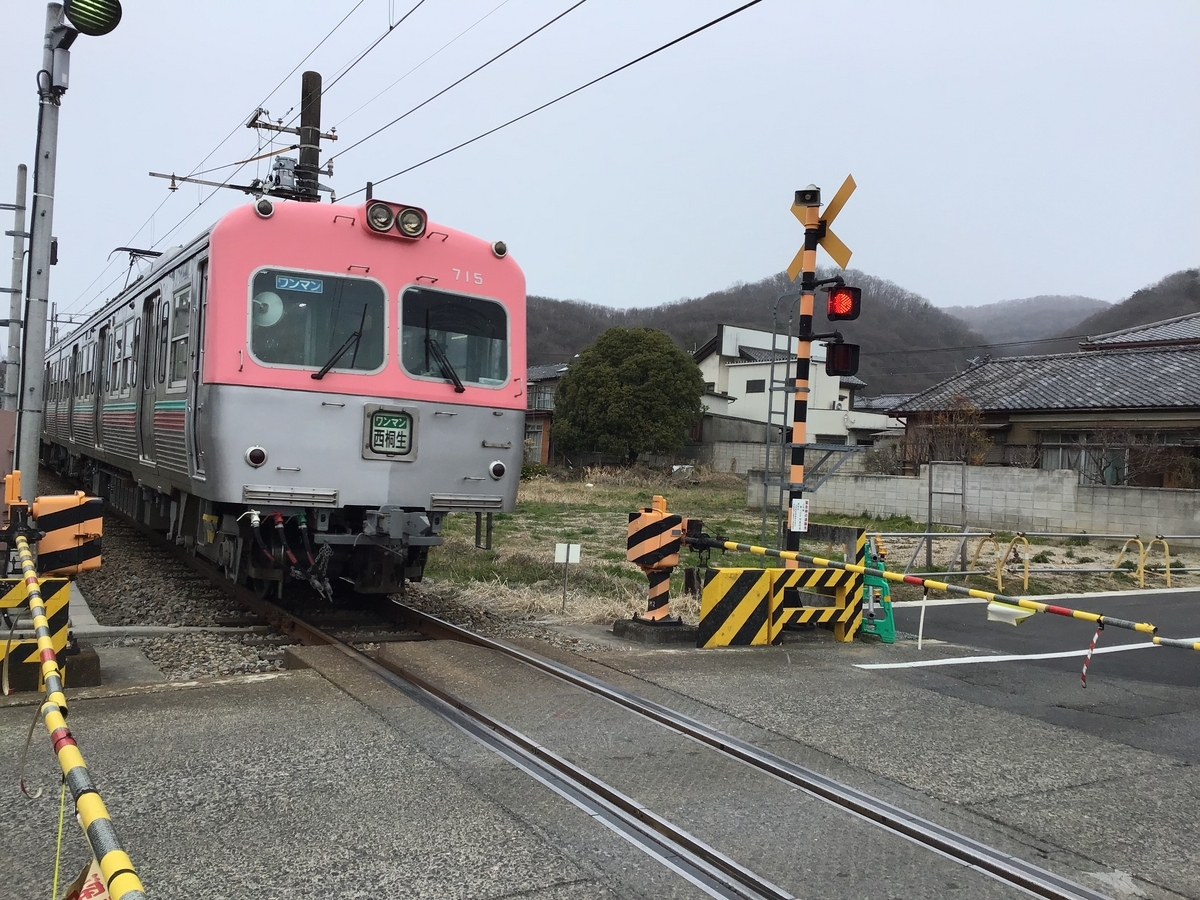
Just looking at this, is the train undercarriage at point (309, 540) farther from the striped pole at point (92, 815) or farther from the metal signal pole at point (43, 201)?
the striped pole at point (92, 815)

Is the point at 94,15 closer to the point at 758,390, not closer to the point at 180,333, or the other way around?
the point at 180,333

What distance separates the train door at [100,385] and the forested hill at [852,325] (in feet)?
166

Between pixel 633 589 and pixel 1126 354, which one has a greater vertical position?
pixel 1126 354

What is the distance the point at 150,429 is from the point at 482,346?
3.56 m

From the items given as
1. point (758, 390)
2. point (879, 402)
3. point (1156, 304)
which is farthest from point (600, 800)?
point (1156, 304)

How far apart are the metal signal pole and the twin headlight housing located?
97.0 inches

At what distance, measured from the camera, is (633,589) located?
10.5m

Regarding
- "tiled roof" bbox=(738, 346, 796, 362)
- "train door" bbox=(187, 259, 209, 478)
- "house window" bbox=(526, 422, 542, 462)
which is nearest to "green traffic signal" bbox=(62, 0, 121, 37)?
"train door" bbox=(187, 259, 209, 478)

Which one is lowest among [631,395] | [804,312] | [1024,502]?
[1024,502]

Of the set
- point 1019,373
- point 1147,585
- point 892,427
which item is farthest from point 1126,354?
point 892,427

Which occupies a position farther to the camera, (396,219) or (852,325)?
(852,325)

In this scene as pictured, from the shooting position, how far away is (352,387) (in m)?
7.13

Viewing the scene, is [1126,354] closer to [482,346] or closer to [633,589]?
[633,589]

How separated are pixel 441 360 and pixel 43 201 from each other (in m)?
3.21
